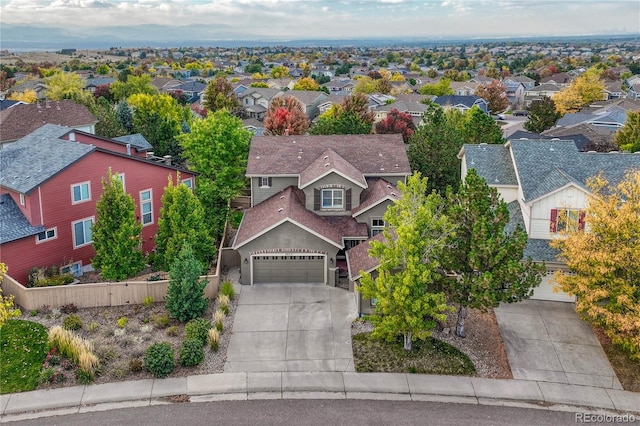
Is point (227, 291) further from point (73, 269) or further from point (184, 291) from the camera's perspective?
point (73, 269)

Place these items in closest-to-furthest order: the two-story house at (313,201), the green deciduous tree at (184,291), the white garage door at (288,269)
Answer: the green deciduous tree at (184,291), the two-story house at (313,201), the white garage door at (288,269)

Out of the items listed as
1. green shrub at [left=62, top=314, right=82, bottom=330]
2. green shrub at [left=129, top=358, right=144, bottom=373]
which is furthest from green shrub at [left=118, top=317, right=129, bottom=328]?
green shrub at [left=129, top=358, right=144, bottom=373]

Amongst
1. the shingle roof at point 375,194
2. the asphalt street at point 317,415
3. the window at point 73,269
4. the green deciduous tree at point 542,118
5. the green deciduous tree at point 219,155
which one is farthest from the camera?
the green deciduous tree at point 542,118

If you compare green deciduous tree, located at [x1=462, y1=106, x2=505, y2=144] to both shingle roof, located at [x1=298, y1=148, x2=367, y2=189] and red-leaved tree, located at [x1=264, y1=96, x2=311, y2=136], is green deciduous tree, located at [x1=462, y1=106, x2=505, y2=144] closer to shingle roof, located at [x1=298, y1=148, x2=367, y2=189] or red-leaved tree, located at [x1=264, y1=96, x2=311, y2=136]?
shingle roof, located at [x1=298, y1=148, x2=367, y2=189]

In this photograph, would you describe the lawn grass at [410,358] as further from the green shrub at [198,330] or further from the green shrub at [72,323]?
the green shrub at [72,323]

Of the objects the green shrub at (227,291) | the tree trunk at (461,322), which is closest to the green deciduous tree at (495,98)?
the tree trunk at (461,322)

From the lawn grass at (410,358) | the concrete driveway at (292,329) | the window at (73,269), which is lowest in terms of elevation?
the lawn grass at (410,358)
